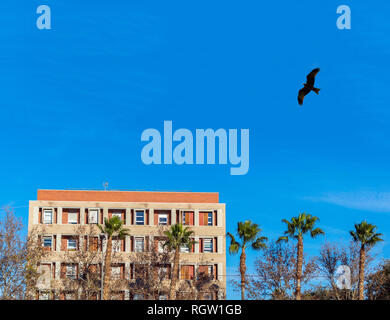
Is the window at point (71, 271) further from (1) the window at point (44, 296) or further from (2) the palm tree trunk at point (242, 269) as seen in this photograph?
(2) the palm tree trunk at point (242, 269)

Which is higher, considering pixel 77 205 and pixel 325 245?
pixel 77 205

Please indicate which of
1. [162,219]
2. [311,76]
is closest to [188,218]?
[162,219]

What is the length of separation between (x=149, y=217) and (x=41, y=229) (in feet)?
46.8

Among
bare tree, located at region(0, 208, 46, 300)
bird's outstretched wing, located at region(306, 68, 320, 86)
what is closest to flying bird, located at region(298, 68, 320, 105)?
bird's outstretched wing, located at region(306, 68, 320, 86)

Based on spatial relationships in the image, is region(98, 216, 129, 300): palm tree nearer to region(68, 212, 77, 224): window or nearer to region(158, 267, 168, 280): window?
region(158, 267, 168, 280): window

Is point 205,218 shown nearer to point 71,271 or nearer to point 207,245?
point 207,245

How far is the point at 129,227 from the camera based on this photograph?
92.4 metres

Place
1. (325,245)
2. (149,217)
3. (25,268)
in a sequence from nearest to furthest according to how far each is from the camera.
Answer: (25,268)
(325,245)
(149,217)
